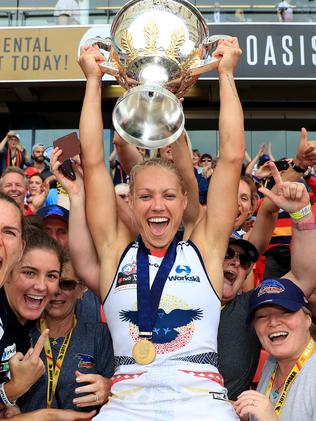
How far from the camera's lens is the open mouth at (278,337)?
2.42 m

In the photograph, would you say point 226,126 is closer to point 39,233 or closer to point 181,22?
point 181,22

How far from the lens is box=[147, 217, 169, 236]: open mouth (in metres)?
2.40

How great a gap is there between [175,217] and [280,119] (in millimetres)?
12236

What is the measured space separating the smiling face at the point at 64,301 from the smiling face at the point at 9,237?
479 millimetres

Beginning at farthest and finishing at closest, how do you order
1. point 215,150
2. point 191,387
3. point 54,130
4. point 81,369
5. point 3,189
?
point 54,130
point 215,150
point 3,189
point 81,369
point 191,387

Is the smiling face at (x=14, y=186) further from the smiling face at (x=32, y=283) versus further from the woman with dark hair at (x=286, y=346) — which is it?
the woman with dark hair at (x=286, y=346)

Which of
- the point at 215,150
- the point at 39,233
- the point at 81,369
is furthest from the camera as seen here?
the point at 215,150

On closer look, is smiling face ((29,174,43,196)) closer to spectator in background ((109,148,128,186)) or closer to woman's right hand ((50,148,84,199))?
spectator in background ((109,148,128,186))

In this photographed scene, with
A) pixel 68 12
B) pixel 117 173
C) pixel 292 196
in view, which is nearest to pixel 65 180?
pixel 292 196

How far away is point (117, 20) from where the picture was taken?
8.48 ft

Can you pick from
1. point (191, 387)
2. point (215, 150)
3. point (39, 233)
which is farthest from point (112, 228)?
point (215, 150)

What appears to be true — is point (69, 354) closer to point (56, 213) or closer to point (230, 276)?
point (230, 276)

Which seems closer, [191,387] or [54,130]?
[191,387]

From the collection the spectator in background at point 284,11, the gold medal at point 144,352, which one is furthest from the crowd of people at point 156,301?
the spectator in background at point 284,11
